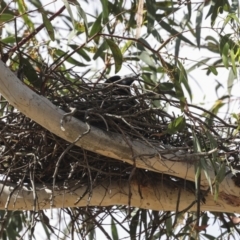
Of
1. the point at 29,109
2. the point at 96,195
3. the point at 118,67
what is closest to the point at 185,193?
the point at 96,195

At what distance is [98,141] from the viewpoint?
187 cm

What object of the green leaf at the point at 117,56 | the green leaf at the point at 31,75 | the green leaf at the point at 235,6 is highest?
the green leaf at the point at 235,6

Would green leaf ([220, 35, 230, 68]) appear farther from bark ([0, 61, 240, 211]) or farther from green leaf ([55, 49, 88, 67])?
green leaf ([55, 49, 88, 67])

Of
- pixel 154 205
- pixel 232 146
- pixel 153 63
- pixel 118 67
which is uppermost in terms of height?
pixel 153 63

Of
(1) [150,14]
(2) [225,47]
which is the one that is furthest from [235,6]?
(2) [225,47]

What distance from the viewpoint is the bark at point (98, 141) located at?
5.90ft

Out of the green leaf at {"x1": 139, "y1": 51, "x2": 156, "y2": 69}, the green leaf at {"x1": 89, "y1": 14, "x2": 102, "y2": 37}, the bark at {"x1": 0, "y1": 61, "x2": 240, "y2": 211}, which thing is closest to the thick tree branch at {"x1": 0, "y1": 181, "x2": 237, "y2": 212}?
the bark at {"x1": 0, "y1": 61, "x2": 240, "y2": 211}

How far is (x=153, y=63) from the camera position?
8.73ft

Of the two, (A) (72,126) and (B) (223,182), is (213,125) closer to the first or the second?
(B) (223,182)

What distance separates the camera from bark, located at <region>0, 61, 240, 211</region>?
70.9 inches

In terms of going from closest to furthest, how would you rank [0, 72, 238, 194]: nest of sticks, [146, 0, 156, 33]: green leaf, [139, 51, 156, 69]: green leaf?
[0, 72, 238, 194]: nest of sticks
[146, 0, 156, 33]: green leaf
[139, 51, 156, 69]: green leaf

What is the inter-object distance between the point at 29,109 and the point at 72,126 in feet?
0.33

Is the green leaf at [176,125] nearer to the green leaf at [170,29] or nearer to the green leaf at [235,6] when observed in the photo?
the green leaf at [235,6]

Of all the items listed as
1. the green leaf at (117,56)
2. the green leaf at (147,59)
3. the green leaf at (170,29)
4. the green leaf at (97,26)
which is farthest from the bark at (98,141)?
the green leaf at (170,29)
